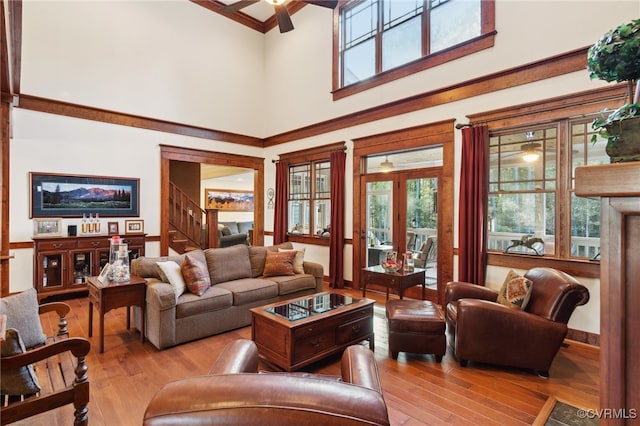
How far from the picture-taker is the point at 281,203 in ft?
23.4

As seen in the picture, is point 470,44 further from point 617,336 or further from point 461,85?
point 617,336

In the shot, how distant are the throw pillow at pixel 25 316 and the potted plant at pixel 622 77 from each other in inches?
109

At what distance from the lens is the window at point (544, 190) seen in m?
3.49

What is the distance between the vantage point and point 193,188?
335 inches

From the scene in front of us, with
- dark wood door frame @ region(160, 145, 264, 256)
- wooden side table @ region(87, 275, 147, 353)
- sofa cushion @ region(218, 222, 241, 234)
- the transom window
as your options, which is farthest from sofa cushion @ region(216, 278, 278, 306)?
sofa cushion @ region(218, 222, 241, 234)

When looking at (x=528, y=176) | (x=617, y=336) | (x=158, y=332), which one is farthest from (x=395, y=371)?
(x=528, y=176)

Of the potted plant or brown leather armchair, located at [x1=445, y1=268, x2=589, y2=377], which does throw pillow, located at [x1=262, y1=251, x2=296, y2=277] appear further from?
the potted plant

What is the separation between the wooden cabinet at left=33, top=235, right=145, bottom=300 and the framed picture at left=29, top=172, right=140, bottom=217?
1.86 ft

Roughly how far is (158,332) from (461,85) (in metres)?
4.71

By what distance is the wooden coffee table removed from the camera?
8.78 ft

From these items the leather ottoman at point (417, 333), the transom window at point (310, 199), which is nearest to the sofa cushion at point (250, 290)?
the leather ottoman at point (417, 333)

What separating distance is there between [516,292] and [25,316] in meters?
3.76

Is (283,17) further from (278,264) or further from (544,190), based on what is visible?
(544,190)

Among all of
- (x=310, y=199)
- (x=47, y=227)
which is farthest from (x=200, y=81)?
(x=47, y=227)
